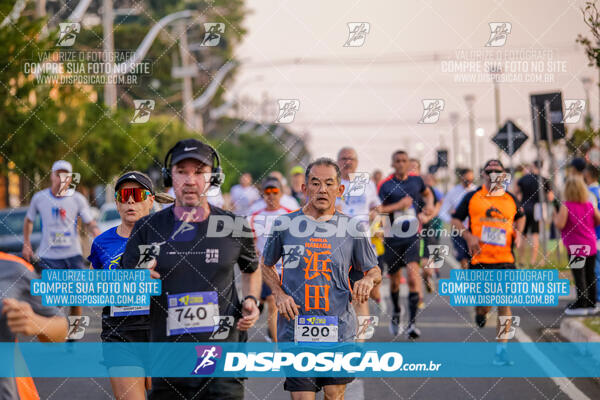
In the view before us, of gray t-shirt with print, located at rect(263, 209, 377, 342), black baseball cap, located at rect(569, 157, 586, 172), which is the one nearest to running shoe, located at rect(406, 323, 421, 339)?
black baseball cap, located at rect(569, 157, 586, 172)

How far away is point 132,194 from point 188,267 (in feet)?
5.46

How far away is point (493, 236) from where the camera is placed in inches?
374

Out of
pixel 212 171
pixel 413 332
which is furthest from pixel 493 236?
pixel 212 171

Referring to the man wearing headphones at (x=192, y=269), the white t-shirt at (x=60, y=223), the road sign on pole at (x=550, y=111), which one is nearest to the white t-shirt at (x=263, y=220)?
the white t-shirt at (x=60, y=223)

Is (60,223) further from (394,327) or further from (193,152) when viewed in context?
(193,152)

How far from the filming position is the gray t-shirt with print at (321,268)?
19.0ft

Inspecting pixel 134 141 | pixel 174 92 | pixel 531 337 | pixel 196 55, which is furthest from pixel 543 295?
pixel 196 55

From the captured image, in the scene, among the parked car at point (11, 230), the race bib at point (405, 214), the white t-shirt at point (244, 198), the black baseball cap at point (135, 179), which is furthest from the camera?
the white t-shirt at point (244, 198)

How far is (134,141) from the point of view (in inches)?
1005

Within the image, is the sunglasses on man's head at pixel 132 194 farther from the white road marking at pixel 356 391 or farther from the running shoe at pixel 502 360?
the running shoe at pixel 502 360

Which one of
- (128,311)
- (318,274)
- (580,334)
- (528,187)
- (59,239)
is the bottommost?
(580,334)

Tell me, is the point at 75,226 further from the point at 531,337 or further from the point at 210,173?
the point at 210,173

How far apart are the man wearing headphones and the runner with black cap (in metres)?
0.62

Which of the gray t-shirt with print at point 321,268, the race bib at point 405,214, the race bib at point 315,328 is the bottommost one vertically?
the race bib at point 315,328
